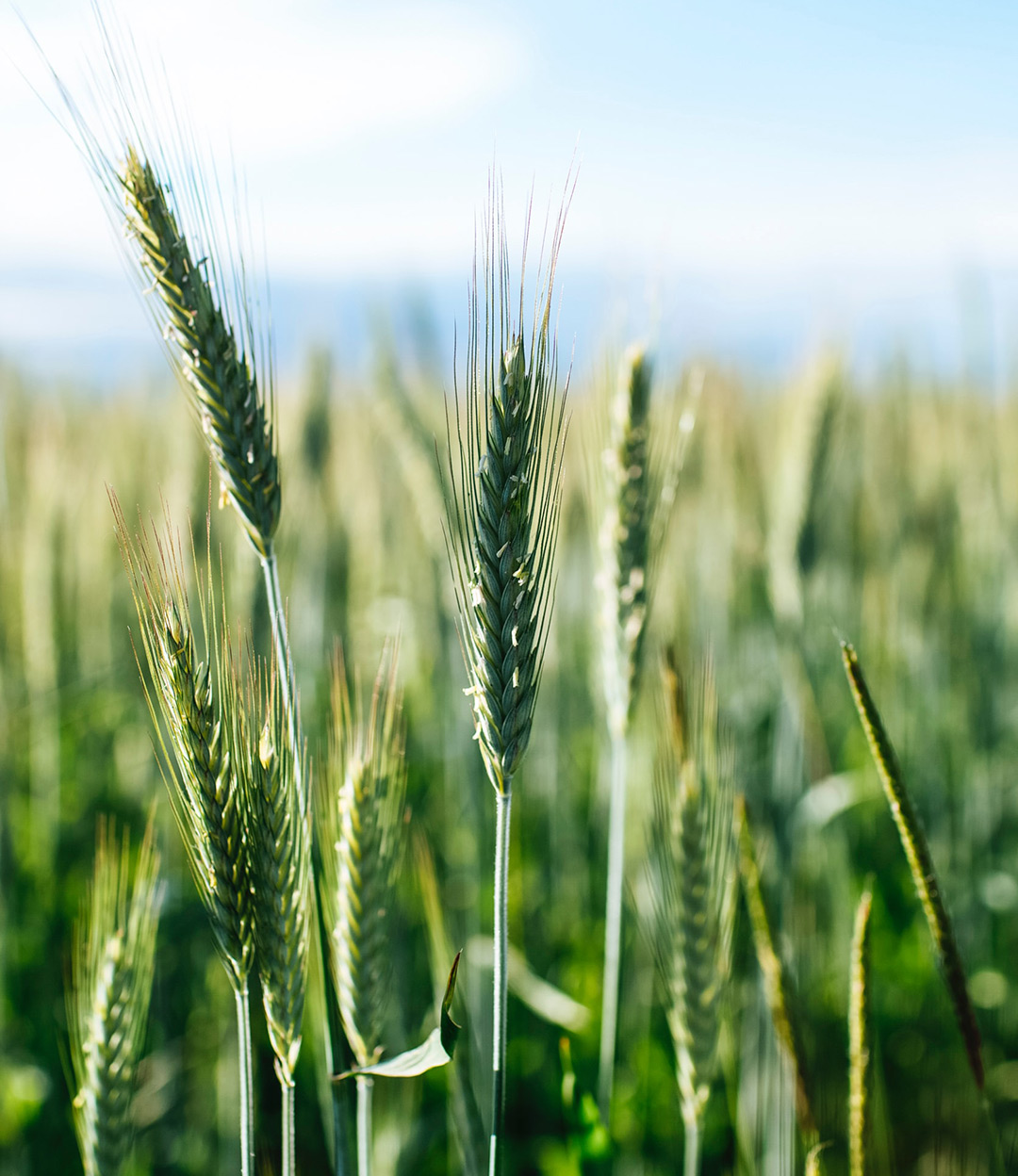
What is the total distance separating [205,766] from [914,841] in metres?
0.67

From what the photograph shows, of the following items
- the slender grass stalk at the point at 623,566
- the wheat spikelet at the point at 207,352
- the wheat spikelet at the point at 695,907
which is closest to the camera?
the wheat spikelet at the point at 207,352

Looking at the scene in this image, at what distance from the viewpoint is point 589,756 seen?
361cm

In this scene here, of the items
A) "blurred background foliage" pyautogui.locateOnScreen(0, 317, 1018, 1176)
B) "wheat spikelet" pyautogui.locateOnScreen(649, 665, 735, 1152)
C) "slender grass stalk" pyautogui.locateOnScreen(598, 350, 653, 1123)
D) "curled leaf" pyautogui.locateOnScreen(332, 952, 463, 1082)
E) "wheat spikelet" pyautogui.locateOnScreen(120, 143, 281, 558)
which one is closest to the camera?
"curled leaf" pyautogui.locateOnScreen(332, 952, 463, 1082)

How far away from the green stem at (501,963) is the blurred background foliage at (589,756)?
211mm

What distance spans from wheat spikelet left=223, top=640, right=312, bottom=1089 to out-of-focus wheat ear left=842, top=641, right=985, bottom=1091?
53 centimetres

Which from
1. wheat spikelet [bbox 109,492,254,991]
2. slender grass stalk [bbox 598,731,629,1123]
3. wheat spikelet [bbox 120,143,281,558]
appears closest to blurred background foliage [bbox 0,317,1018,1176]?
slender grass stalk [bbox 598,731,629,1123]

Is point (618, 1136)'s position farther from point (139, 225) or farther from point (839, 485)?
point (839, 485)

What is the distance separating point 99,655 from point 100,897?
2.87 meters

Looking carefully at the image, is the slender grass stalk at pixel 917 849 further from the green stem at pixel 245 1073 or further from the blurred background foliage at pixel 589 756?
the green stem at pixel 245 1073

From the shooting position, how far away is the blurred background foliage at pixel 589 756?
6.64 ft

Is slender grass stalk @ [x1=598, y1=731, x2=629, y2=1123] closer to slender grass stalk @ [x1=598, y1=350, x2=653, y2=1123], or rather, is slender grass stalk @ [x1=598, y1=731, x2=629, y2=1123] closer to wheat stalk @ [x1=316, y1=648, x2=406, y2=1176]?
slender grass stalk @ [x1=598, y1=350, x2=653, y2=1123]

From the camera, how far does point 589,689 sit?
356cm

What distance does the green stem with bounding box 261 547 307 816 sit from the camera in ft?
2.79

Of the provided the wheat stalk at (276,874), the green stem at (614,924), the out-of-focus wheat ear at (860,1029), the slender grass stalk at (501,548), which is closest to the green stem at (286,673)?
the wheat stalk at (276,874)
